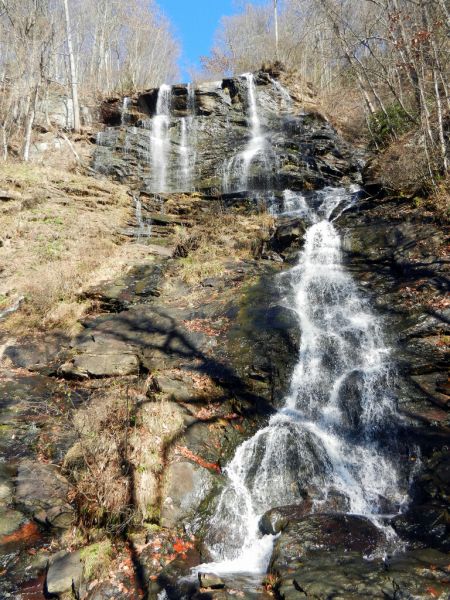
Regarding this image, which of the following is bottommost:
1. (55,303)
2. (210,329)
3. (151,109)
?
(210,329)

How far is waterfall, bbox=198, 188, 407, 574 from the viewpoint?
5.57m

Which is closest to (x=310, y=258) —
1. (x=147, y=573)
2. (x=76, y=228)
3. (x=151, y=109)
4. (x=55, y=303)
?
(x=55, y=303)

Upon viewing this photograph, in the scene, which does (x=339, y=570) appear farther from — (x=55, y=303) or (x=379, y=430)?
(x=55, y=303)

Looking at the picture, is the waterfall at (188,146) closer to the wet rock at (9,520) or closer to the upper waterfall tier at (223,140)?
the upper waterfall tier at (223,140)

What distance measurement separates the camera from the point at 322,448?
656 cm

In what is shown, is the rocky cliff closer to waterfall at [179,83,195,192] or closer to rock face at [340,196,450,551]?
rock face at [340,196,450,551]

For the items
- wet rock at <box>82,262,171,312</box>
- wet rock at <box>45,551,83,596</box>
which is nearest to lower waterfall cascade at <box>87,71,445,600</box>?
wet rock at <box>45,551,83,596</box>

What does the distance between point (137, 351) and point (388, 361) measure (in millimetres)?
5238

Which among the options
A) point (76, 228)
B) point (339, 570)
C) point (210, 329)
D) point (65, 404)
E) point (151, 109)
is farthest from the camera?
point (151, 109)

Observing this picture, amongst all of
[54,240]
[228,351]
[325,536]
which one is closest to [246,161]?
[54,240]

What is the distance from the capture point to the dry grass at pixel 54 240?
35.3 feet

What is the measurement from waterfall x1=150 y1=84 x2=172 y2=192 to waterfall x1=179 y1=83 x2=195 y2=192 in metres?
0.81

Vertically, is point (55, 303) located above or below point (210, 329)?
above

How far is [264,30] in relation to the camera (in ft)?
122
